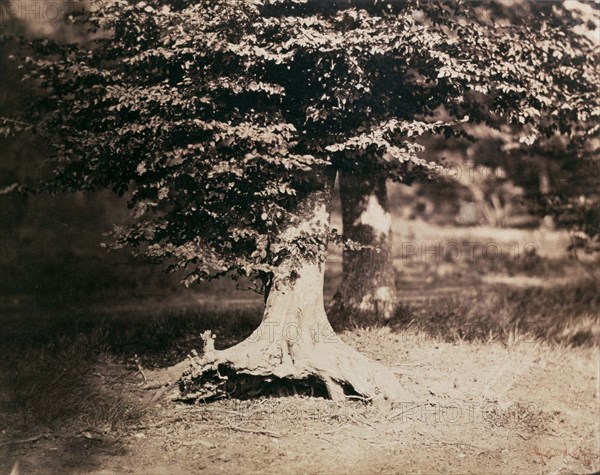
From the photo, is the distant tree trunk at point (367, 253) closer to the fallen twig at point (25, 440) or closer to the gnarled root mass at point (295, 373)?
the gnarled root mass at point (295, 373)

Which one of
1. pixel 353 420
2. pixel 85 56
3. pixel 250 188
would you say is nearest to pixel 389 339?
pixel 353 420

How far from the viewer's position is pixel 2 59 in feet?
16.5

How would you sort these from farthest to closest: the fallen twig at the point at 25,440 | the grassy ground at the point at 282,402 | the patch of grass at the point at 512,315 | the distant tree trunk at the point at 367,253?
1. the patch of grass at the point at 512,315
2. the distant tree trunk at the point at 367,253
3. the grassy ground at the point at 282,402
4. the fallen twig at the point at 25,440

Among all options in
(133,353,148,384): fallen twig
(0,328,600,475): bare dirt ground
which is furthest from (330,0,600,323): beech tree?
(133,353,148,384): fallen twig

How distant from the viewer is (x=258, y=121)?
5.24 meters

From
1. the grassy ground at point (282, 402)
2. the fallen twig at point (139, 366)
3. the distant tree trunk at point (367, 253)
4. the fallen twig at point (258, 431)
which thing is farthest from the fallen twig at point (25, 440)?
the distant tree trunk at point (367, 253)

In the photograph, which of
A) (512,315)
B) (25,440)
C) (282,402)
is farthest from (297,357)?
(512,315)

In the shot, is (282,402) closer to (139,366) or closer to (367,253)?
(139,366)

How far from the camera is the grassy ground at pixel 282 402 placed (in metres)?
4.75

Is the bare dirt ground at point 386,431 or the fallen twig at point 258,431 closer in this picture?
the bare dirt ground at point 386,431

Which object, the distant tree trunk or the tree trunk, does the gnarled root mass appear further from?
the distant tree trunk

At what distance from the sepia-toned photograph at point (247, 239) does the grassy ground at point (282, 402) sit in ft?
0.07

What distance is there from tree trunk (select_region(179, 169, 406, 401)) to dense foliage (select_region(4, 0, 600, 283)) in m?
0.23

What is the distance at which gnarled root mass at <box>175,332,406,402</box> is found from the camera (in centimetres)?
534
